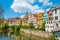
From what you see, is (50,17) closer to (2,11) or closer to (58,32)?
(2,11)

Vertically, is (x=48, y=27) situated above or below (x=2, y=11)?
below

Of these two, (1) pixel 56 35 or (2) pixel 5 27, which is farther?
(2) pixel 5 27

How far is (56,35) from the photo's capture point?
25.4 meters

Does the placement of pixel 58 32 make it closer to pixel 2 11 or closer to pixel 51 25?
pixel 2 11

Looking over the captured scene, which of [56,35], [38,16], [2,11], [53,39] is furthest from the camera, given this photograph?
[38,16]

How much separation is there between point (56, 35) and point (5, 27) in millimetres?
39056

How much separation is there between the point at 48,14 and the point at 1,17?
18.4 m

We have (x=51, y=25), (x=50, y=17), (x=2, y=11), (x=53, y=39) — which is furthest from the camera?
(x=50, y=17)

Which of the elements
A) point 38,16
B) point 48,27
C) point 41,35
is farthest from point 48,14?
point 38,16

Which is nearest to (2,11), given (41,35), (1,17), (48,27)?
(1,17)

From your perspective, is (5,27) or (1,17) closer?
(1,17)

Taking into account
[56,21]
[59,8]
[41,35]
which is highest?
[59,8]

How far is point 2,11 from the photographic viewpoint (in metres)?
31.9

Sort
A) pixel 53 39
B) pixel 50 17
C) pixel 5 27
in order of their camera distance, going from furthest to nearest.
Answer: pixel 5 27 < pixel 50 17 < pixel 53 39
